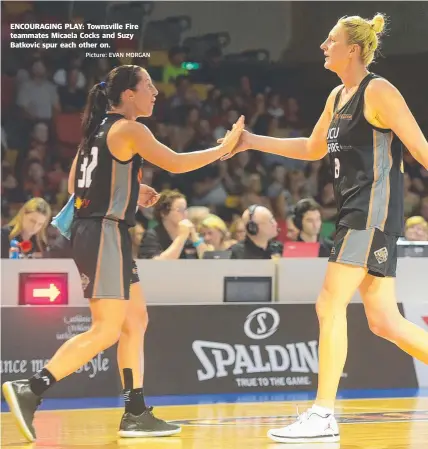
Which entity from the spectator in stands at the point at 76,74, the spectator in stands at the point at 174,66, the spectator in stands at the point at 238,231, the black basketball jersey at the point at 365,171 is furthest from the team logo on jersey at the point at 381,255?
the spectator in stands at the point at 174,66

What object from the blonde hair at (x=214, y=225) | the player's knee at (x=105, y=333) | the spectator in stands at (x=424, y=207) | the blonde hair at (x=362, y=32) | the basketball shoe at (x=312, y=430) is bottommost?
the basketball shoe at (x=312, y=430)

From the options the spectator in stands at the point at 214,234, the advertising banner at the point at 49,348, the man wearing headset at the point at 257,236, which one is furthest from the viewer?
the spectator in stands at the point at 214,234

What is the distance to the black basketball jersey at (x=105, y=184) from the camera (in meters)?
5.05

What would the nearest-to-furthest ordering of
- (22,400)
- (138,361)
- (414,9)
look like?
(22,400), (138,361), (414,9)

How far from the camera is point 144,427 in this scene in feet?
17.2

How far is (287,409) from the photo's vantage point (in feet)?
21.2

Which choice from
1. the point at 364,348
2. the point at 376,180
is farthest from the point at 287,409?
the point at 376,180

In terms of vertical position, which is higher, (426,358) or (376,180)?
(376,180)

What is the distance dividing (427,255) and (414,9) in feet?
19.6

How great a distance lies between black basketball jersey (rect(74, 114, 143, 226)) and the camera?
5.05 m

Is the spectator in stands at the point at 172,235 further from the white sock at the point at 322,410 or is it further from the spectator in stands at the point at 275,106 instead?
the spectator in stands at the point at 275,106

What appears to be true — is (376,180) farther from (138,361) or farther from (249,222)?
(249,222)

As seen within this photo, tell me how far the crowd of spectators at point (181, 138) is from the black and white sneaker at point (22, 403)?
20.3ft

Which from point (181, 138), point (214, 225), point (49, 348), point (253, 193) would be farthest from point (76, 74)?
point (49, 348)
